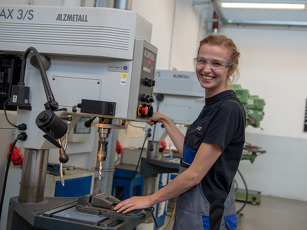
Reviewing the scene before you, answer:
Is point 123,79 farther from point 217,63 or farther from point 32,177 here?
point 32,177

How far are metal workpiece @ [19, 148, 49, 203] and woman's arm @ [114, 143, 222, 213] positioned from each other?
335 millimetres

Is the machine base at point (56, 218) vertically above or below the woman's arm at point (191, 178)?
below

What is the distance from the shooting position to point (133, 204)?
41.6 inches

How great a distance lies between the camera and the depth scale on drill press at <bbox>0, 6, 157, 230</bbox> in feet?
3.60

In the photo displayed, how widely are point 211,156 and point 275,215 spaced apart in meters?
3.76

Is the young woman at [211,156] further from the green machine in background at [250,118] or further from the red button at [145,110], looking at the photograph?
the green machine in background at [250,118]

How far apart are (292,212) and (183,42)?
2.97m

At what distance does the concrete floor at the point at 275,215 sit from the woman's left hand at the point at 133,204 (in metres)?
2.20

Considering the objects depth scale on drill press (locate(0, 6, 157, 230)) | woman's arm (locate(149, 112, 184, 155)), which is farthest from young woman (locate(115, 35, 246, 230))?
woman's arm (locate(149, 112, 184, 155))

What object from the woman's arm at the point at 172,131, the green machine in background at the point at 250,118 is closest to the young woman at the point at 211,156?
the woman's arm at the point at 172,131

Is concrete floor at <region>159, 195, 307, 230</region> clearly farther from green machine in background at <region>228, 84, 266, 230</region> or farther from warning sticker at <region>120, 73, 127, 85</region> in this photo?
warning sticker at <region>120, 73, 127, 85</region>

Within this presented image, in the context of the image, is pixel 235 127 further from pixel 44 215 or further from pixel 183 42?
pixel 183 42

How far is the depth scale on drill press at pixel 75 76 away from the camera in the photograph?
1.10 meters

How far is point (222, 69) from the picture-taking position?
1.18 metres
